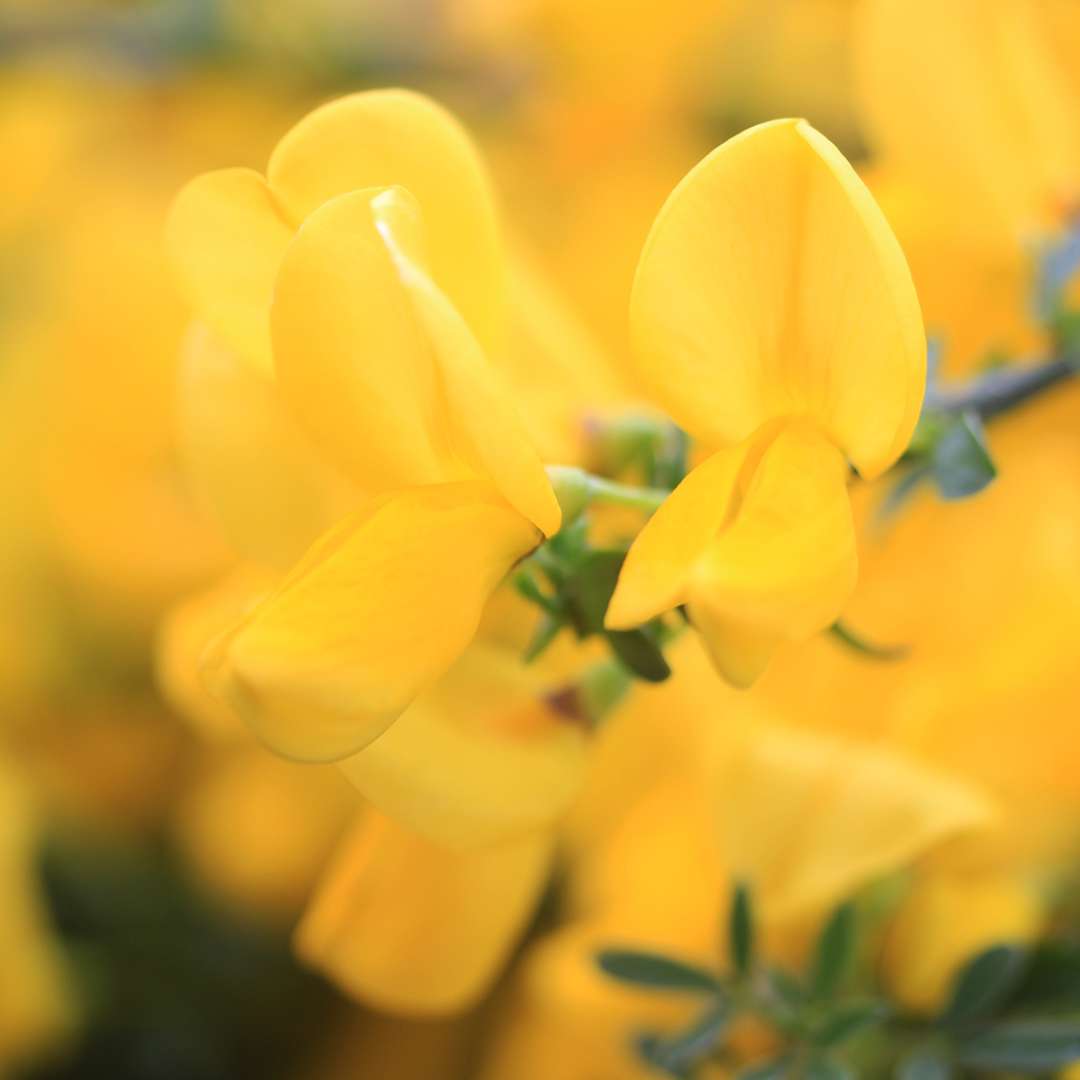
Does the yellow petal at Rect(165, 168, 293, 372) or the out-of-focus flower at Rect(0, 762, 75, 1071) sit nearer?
the yellow petal at Rect(165, 168, 293, 372)

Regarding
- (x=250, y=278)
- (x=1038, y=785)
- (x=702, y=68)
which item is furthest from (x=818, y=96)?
(x=250, y=278)

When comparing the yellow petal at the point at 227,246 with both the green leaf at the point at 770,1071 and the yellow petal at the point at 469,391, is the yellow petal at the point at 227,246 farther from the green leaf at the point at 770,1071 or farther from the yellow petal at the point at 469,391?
the green leaf at the point at 770,1071

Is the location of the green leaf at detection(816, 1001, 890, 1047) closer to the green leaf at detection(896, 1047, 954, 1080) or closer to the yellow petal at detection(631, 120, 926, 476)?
the green leaf at detection(896, 1047, 954, 1080)

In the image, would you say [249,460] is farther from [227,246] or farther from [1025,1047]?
[1025,1047]

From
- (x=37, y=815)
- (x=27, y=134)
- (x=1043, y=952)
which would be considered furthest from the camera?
(x=27, y=134)

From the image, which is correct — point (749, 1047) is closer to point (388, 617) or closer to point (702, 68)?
point (388, 617)

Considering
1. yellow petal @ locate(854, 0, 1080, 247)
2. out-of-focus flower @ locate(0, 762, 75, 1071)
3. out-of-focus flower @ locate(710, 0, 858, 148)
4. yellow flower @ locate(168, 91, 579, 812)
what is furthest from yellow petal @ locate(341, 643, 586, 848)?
out-of-focus flower @ locate(710, 0, 858, 148)

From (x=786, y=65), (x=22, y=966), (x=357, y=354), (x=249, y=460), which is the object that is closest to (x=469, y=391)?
(x=357, y=354)
